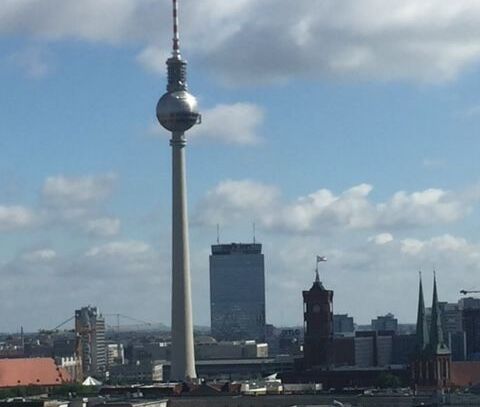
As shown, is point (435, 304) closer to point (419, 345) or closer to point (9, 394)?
point (419, 345)

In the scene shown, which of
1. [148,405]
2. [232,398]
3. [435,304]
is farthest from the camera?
[435,304]

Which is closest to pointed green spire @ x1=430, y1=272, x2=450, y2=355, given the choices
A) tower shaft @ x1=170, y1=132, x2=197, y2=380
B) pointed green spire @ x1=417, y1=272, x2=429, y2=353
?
pointed green spire @ x1=417, y1=272, x2=429, y2=353

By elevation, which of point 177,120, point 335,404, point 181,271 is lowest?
point 335,404

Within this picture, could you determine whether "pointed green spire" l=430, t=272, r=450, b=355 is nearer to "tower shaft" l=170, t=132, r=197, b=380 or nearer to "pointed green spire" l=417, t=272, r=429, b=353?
"pointed green spire" l=417, t=272, r=429, b=353

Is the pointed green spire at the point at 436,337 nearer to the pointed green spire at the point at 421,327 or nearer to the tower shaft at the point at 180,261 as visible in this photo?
the pointed green spire at the point at 421,327

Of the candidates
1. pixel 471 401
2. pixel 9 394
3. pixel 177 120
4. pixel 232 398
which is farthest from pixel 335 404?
pixel 177 120

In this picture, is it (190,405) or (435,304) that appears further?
(435,304)

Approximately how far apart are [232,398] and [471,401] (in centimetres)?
2602

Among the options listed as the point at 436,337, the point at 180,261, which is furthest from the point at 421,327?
the point at 180,261

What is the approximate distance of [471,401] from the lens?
13412cm

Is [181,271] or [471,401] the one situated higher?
[181,271]

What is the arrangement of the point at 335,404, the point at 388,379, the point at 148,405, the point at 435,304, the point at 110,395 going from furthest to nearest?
1. the point at 388,379
2. the point at 435,304
3. the point at 110,395
4. the point at 148,405
5. the point at 335,404

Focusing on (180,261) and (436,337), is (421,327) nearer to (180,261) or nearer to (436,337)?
(436,337)

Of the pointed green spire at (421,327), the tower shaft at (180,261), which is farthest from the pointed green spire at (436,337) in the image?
the tower shaft at (180,261)
